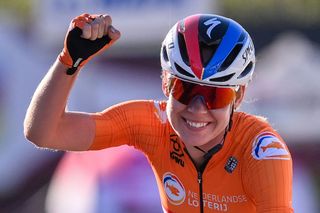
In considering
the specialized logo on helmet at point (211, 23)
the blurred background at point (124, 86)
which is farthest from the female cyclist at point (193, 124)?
the blurred background at point (124, 86)

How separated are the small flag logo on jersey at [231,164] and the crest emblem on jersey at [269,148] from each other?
16cm

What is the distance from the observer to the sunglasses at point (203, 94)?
3.92 m

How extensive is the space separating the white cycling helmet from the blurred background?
10.6 feet

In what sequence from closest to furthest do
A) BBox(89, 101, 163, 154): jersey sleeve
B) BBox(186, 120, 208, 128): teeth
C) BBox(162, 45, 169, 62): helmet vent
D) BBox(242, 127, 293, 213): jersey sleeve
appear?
BBox(242, 127, 293, 213): jersey sleeve
BBox(186, 120, 208, 128): teeth
BBox(162, 45, 169, 62): helmet vent
BBox(89, 101, 163, 154): jersey sleeve

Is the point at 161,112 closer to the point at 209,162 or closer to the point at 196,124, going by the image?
the point at 209,162

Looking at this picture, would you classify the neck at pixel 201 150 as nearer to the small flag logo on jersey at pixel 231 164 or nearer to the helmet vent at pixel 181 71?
the small flag logo on jersey at pixel 231 164

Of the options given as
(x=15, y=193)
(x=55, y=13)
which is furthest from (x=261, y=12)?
(x=15, y=193)

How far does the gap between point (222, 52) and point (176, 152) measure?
717 mm

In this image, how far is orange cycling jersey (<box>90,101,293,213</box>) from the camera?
3965mm

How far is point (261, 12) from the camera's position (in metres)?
8.02

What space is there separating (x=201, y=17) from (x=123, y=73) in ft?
14.2

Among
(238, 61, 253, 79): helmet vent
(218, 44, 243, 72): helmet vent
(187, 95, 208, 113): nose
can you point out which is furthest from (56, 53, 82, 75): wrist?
(238, 61, 253, 79): helmet vent

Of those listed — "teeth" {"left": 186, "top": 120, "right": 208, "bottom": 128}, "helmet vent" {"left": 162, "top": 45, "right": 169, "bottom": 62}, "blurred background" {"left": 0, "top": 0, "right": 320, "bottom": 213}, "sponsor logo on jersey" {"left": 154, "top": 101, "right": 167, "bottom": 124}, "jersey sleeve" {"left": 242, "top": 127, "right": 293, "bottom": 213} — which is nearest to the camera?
"jersey sleeve" {"left": 242, "top": 127, "right": 293, "bottom": 213}

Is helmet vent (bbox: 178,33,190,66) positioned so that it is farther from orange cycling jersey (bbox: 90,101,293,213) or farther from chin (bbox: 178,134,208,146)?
orange cycling jersey (bbox: 90,101,293,213)
